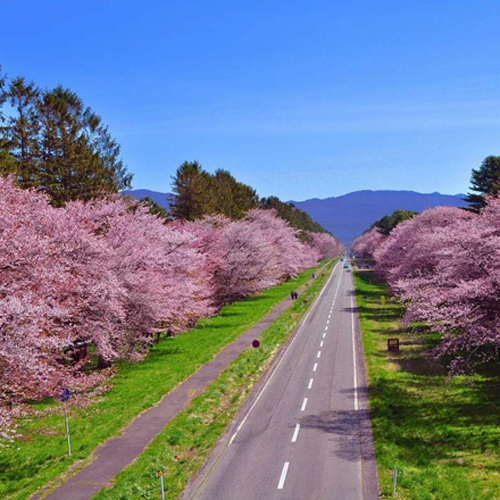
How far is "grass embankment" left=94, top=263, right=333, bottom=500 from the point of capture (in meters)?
15.9

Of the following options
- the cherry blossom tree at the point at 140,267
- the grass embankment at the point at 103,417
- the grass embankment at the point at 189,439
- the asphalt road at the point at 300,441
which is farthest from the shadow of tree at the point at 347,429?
the cherry blossom tree at the point at 140,267

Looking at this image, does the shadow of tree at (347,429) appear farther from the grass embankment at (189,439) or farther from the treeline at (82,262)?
the treeline at (82,262)

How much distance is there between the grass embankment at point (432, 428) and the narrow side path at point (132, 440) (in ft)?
30.1

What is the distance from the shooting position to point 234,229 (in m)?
60.0

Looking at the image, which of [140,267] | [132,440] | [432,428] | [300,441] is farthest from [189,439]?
[140,267]

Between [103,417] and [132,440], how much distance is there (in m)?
3.73

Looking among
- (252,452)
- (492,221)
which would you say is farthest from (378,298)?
(252,452)

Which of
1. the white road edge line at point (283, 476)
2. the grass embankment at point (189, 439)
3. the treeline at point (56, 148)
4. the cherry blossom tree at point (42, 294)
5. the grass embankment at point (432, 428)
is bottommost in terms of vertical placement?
the grass embankment at point (432, 428)

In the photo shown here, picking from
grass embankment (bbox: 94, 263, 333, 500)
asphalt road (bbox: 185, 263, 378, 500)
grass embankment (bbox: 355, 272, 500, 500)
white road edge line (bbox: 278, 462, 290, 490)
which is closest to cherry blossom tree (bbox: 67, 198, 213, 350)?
grass embankment (bbox: 94, 263, 333, 500)

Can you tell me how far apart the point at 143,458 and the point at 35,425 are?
7.38 metres

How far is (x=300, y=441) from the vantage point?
64.8 ft

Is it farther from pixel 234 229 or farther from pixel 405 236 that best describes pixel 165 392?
pixel 405 236

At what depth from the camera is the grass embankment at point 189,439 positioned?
1590 centimetres

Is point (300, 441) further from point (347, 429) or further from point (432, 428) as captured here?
point (432, 428)
